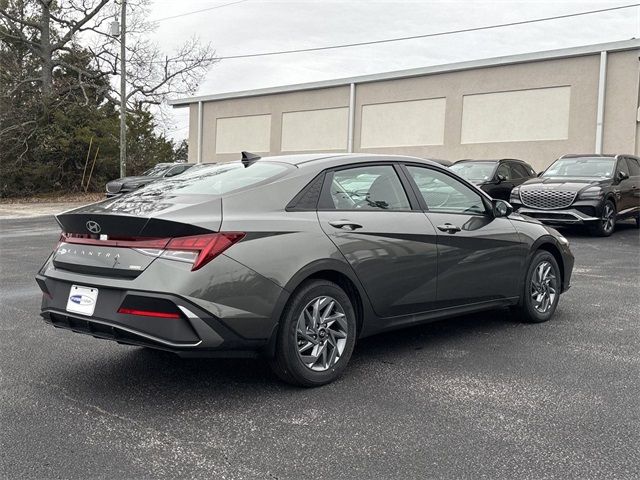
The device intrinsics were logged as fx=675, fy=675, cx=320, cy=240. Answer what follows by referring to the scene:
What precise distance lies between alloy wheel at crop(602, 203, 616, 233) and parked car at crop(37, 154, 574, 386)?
877 cm

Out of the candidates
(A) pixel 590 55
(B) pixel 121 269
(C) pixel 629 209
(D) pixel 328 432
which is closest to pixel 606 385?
(D) pixel 328 432

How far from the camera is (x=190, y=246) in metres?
3.87

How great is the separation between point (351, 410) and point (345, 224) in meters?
1.25

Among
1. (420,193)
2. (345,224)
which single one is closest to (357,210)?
(345,224)

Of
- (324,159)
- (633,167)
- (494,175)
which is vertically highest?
(633,167)

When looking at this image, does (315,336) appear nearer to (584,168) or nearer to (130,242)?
(130,242)

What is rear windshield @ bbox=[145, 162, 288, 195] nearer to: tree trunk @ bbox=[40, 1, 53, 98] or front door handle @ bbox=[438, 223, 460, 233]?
front door handle @ bbox=[438, 223, 460, 233]

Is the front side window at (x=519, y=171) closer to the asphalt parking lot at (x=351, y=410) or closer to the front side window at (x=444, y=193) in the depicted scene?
the asphalt parking lot at (x=351, y=410)

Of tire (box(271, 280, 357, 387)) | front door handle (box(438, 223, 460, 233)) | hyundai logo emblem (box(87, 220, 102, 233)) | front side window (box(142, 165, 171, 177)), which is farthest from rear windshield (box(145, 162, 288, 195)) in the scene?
front side window (box(142, 165, 171, 177))

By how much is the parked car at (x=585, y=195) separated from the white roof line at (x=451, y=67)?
8227mm

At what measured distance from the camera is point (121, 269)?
3.95m

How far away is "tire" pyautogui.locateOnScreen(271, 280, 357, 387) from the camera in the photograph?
4160 mm

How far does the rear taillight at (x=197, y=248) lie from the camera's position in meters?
3.84

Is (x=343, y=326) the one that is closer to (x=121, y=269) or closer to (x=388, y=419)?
(x=388, y=419)
